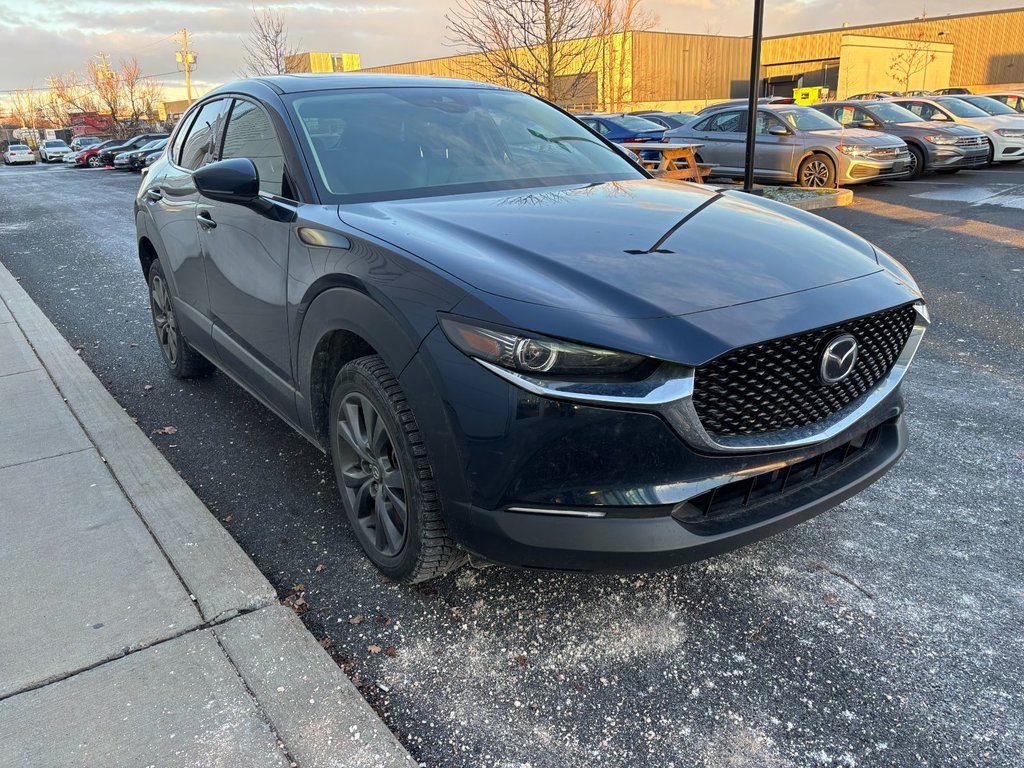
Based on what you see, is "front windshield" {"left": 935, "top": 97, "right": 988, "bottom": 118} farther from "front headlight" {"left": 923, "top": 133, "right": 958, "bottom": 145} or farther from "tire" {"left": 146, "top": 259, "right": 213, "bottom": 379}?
"tire" {"left": 146, "top": 259, "right": 213, "bottom": 379}

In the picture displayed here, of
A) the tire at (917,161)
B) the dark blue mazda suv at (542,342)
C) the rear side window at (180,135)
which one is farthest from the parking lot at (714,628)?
the tire at (917,161)

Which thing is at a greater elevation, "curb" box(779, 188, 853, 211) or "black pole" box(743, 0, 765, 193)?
"black pole" box(743, 0, 765, 193)

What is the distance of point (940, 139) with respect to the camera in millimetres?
14461

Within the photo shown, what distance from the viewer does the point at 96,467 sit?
12.2 ft

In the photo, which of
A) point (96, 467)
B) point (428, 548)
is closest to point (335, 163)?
point (428, 548)

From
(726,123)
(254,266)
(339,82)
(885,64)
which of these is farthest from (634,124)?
(885,64)

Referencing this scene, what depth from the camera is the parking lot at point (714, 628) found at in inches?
83.1

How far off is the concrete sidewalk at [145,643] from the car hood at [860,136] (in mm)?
12161

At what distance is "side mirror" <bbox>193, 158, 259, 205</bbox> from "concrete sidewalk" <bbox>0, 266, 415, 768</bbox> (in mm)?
1327

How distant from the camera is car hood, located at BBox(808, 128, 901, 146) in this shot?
41.8 feet

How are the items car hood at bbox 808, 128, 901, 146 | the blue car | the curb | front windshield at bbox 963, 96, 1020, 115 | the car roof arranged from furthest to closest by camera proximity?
front windshield at bbox 963, 96, 1020, 115, the blue car, car hood at bbox 808, 128, 901, 146, the curb, the car roof

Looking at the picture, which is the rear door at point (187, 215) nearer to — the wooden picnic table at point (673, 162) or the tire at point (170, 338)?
the tire at point (170, 338)

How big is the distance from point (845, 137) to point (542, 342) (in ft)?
41.4

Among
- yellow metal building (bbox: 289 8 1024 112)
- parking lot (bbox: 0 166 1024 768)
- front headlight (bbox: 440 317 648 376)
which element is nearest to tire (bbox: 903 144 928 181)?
parking lot (bbox: 0 166 1024 768)
